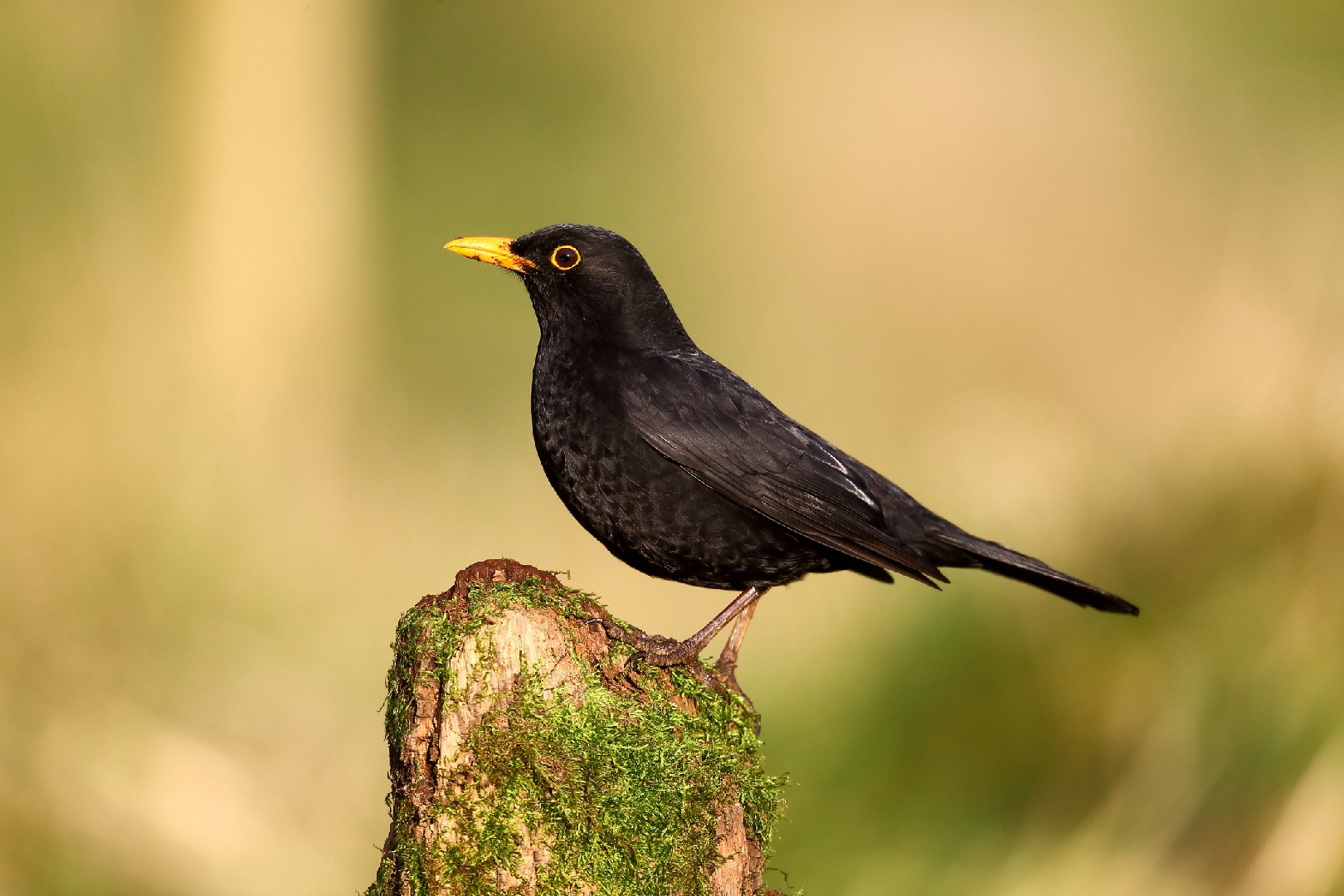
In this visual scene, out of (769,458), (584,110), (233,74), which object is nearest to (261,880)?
(769,458)

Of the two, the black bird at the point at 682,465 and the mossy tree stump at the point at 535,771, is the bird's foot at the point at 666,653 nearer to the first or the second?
the black bird at the point at 682,465

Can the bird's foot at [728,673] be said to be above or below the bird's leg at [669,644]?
below

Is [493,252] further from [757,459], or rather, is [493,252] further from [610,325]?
[757,459]

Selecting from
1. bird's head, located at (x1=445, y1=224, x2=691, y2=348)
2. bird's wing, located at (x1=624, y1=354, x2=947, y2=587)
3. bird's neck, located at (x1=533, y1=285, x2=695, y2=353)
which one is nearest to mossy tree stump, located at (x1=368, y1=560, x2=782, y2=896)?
bird's wing, located at (x1=624, y1=354, x2=947, y2=587)

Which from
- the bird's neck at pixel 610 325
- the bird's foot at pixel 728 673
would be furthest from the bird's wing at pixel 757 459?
the bird's foot at pixel 728 673

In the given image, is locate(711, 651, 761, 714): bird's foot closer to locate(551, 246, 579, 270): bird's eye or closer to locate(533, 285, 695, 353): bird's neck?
locate(533, 285, 695, 353): bird's neck
